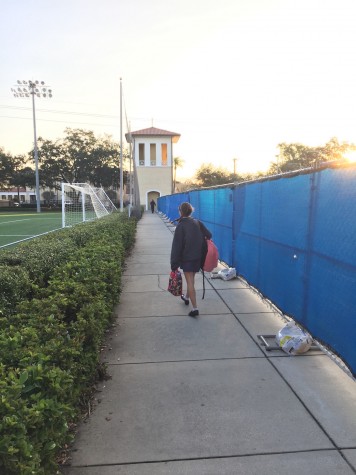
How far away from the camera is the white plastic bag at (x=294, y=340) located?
13.3ft

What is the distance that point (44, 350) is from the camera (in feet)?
8.09

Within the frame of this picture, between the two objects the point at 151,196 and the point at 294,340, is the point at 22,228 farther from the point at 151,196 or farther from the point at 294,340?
the point at 151,196

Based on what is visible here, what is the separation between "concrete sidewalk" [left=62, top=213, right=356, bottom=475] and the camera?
248 centimetres

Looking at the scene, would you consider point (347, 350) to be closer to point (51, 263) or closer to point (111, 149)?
point (51, 263)

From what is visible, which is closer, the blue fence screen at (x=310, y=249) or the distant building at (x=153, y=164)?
the blue fence screen at (x=310, y=249)

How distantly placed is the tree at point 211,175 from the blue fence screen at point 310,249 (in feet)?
253

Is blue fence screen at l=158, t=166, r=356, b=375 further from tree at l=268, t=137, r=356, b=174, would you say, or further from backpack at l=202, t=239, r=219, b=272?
tree at l=268, t=137, r=356, b=174

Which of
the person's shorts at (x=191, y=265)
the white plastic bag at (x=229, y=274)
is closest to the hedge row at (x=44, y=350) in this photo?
the person's shorts at (x=191, y=265)

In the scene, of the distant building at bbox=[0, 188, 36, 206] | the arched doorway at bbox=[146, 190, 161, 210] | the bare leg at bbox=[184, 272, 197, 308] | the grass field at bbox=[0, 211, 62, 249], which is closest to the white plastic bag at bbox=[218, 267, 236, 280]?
the bare leg at bbox=[184, 272, 197, 308]

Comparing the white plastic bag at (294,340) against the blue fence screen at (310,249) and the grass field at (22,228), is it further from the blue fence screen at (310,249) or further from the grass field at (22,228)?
the grass field at (22,228)

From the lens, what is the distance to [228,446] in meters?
2.61

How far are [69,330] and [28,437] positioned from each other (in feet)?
4.33

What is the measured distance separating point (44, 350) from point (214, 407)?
148 cm

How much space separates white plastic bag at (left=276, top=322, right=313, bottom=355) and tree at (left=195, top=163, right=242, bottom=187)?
3097 inches
